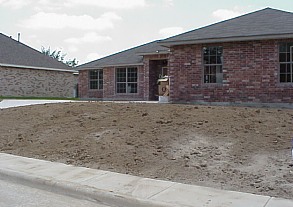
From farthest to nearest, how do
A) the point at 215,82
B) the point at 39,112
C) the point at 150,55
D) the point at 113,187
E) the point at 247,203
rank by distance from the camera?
the point at 150,55, the point at 215,82, the point at 39,112, the point at 113,187, the point at 247,203

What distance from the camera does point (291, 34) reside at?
14.8m

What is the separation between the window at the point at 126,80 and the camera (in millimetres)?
25391

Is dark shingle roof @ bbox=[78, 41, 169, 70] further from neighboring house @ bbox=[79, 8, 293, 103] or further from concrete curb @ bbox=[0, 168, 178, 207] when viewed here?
concrete curb @ bbox=[0, 168, 178, 207]

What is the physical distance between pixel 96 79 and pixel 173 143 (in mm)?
19423

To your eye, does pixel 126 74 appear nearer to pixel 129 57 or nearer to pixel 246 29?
pixel 129 57

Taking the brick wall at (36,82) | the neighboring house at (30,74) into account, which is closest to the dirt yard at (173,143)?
the brick wall at (36,82)

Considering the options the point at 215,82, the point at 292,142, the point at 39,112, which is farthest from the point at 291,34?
the point at 39,112

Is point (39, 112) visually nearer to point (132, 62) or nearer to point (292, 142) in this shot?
point (292, 142)

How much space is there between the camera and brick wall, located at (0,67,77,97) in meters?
31.4

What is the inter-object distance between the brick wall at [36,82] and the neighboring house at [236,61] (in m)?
18.6

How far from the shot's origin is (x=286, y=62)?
50.7 feet

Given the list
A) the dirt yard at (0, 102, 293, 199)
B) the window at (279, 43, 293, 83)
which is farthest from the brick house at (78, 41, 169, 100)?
the dirt yard at (0, 102, 293, 199)

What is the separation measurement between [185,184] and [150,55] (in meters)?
17.4

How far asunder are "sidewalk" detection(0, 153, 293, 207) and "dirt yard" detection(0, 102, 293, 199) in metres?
0.40
